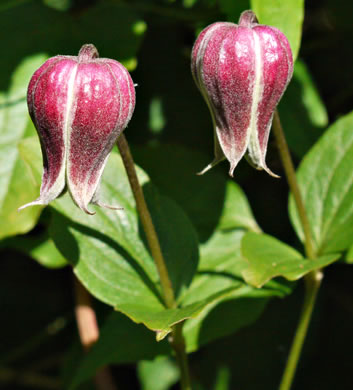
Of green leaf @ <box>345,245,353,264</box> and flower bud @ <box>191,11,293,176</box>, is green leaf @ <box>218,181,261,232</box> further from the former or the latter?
flower bud @ <box>191,11,293,176</box>

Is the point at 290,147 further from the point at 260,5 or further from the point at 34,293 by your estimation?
the point at 34,293

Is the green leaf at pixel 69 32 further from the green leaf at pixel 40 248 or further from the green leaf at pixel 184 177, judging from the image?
the green leaf at pixel 40 248

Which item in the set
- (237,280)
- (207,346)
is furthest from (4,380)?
(237,280)

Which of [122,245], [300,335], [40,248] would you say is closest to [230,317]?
[300,335]

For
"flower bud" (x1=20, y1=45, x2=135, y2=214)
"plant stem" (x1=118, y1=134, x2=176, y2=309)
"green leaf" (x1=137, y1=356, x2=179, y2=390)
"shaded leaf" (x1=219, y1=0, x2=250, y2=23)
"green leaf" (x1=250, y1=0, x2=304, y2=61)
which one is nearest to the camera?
"flower bud" (x1=20, y1=45, x2=135, y2=214)

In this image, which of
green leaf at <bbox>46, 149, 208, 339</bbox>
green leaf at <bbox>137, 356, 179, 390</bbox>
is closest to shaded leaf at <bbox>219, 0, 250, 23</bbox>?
green leaf at <bbox>46, 149, 208, 339</bbox>
